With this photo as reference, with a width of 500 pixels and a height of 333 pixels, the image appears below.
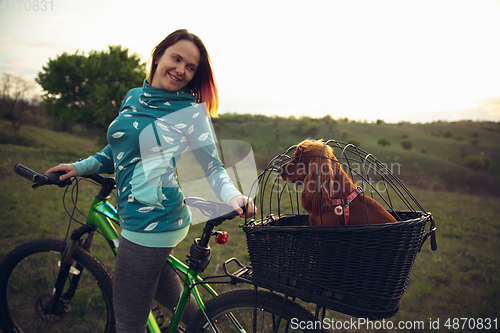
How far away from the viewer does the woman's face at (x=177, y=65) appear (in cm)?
145

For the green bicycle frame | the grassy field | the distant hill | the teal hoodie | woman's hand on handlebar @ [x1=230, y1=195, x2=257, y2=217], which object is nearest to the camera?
woman's hand on handlebar @ [x1=230, y1=195, x2=257, y2=217]

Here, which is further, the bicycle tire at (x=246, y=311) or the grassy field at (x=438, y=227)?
the grassy field at (x=438, y=227)

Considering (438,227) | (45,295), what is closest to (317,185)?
(45,295)

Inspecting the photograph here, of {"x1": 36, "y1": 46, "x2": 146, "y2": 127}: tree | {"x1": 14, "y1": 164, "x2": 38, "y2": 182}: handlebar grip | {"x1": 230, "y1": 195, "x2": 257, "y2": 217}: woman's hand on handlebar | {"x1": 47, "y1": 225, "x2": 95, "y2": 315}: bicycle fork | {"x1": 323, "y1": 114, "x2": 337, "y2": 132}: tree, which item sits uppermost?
{"x1": 36, "y1": 46, "x2": 146, "y2": 127}: tree

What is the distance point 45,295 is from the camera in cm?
208

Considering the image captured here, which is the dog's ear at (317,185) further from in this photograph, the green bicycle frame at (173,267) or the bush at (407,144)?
the bush at (407,144)

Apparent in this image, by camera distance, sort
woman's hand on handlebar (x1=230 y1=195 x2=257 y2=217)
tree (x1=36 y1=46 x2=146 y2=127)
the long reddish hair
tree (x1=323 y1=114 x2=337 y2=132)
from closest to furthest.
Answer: woman's hand on handlebar (x1=230 y1=195 x2=257 y2=217) < the long reddish hair < tree (x1=323 y1=114 x2=337 y2=132) < tree (x1=36 y1=46 x2=146 y2=127)

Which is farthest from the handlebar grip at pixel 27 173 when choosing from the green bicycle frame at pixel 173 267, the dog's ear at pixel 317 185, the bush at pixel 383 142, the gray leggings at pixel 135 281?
the bush at pixel 383 142

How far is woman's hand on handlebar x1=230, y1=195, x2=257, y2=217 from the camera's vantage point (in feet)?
4.09

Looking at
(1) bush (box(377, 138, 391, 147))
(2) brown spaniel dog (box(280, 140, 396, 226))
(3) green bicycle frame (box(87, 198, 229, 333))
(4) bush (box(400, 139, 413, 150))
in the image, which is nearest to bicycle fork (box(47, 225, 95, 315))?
(3) green bicycle frame (box(87, 198, 229, 333))

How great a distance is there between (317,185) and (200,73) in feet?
3.36

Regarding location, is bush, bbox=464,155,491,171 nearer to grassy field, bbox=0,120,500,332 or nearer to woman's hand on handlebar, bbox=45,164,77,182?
grassy field, bbox=0,120,500,332

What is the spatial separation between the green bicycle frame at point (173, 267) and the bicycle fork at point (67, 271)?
106mm

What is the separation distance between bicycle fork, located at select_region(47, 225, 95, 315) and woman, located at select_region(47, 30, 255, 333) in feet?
1.96
